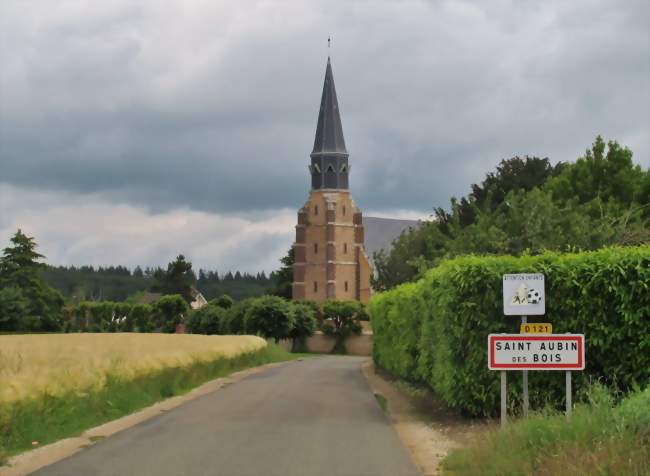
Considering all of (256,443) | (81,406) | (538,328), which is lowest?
(256,443)

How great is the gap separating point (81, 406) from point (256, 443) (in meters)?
5.61

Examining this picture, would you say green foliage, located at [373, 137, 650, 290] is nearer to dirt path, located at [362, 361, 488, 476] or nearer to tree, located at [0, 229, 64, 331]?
dirt path, located at [362, 361, 488, 476]

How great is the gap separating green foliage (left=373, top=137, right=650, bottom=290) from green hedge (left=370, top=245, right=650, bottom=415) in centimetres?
843

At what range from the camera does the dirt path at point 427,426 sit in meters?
13.9

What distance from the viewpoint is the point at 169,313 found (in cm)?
10350

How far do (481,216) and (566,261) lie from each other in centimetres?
1984

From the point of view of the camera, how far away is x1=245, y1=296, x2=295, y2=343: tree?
242 ft

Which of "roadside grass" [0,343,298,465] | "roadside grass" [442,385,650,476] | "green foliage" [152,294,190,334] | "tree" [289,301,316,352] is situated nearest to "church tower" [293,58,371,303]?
"green foliage" [152,294,190,334]

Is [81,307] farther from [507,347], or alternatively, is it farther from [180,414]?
[507,347]

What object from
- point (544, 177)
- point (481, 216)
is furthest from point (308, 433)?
point (544, 177)

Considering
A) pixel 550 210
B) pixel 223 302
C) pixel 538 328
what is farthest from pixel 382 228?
pixel 538 328

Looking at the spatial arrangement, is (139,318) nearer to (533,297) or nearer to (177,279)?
(177,279)

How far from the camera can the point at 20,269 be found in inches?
3866

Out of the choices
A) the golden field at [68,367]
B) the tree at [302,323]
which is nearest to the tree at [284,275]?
the tree at [302,323]
